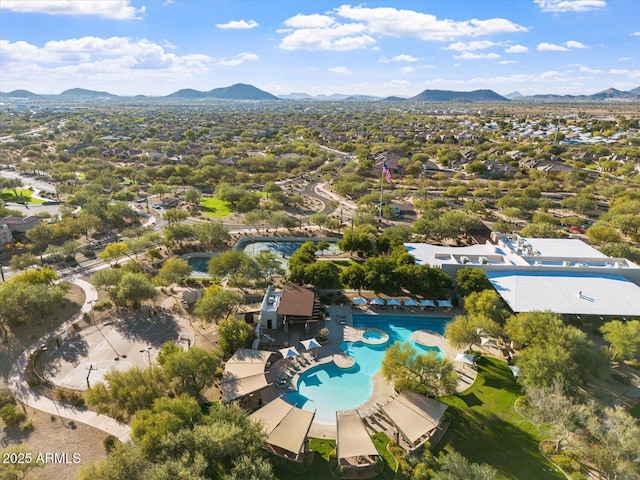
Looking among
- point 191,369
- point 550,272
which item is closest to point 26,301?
point 191,369

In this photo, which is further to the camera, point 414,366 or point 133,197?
point 133,197

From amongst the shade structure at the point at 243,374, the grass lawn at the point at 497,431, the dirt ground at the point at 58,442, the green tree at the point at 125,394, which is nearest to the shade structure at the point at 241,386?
the shade structure at the point at 243,374

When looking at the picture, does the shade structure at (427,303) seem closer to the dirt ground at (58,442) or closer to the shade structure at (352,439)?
the shade structure at (352,439)

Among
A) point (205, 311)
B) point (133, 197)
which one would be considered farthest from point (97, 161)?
point (205, 311)

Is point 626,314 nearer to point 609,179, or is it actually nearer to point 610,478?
point 610,478

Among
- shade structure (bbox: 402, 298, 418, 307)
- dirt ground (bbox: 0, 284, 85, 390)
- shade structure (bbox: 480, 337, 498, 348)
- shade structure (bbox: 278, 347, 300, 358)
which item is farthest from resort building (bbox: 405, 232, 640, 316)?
dirt ground (bbox: 0, 284, 85, 390)

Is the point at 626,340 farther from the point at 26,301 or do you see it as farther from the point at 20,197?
the point at 20,197

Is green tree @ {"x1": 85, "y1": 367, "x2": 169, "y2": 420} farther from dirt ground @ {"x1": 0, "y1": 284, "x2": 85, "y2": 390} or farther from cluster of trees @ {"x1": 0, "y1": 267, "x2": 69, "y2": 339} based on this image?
cluster of trees @ {"x1": 0, "y1": 267, "x2": 69, "y2": 339}
